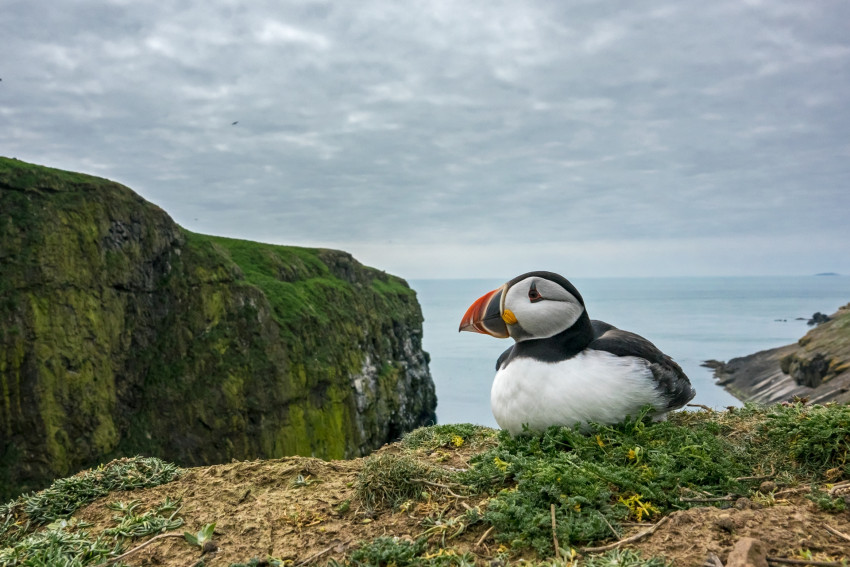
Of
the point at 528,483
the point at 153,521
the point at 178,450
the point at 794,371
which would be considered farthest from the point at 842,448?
the point at 794,371

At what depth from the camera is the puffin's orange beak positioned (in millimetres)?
5758

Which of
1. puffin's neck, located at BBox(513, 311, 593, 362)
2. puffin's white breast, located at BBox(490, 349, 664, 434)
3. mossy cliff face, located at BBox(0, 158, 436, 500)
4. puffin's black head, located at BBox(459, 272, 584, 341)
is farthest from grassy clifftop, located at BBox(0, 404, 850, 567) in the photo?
mossy cliff face, located at BBox(0, 158, 436, 500)

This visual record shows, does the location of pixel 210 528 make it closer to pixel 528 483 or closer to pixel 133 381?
pixel 528 483

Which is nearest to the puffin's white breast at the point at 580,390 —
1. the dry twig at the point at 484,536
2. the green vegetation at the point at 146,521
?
the dry twig at the point at 484,536

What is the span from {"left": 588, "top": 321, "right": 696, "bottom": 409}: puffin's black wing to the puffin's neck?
15 centimetres

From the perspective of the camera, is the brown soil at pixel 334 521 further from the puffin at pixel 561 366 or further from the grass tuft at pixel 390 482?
the puffin at pixel 561 366

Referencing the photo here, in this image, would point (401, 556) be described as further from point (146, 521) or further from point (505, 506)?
point (146, 521)

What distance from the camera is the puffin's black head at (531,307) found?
223 inches

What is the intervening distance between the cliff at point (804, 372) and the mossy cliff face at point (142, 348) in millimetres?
34640

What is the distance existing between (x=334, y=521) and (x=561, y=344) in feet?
8.72

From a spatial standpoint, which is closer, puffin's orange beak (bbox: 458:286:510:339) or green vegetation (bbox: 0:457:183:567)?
green vegetation (bbox: 0:457:183:567)

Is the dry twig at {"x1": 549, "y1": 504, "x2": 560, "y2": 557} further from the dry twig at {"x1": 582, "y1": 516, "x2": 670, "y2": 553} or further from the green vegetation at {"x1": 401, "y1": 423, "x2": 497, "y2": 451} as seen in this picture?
the green vegetation at {"x1": 401, "y1": 423, "x2": 497, "y2": 451}

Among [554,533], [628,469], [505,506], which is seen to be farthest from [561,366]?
[554,533]

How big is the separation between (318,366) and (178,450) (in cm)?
1206
